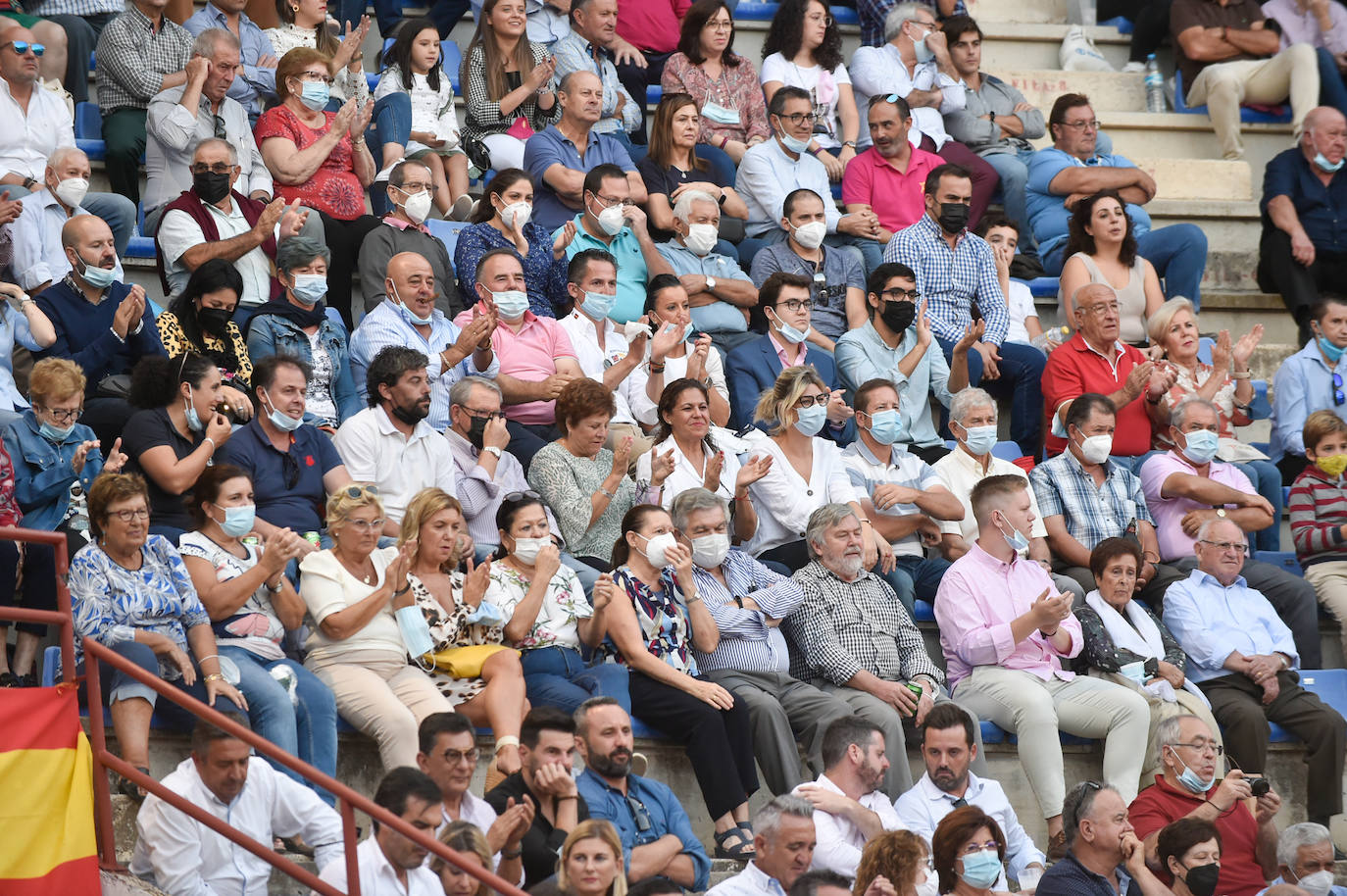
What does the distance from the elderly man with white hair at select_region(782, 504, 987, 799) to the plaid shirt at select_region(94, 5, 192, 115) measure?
4073 millimetres

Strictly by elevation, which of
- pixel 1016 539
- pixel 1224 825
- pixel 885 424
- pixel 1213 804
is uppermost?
pixel 885 424

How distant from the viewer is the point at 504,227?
30.6 ft

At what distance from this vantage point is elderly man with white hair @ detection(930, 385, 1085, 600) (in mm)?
8586

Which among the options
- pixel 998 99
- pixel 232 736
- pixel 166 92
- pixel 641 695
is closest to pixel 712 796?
pixel 641 695

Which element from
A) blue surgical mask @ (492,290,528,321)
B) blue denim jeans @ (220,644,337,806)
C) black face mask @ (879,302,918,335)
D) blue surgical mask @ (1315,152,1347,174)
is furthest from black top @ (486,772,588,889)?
blue surgical mask @ (1315,152,1347,174)

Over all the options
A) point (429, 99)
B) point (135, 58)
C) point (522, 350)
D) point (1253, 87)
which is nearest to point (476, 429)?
point (522, 350)

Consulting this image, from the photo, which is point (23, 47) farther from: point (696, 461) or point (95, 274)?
point (696, 461)

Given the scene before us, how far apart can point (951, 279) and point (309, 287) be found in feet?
11.2

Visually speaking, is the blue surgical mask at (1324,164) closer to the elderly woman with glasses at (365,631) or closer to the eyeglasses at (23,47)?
the elderly woman with glasses at (365,631)

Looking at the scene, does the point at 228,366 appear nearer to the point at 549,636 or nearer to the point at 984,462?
the point at 549,636

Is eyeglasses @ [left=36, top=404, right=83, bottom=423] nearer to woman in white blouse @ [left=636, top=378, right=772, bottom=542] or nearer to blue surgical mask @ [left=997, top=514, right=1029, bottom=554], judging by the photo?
woman in white blouse @ [left=636, top=378, right=772, bottom=542]

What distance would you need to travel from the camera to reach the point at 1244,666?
821 centimetres

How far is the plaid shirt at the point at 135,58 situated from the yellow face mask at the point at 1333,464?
592 cm

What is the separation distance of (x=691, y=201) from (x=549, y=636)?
3.18 metres
